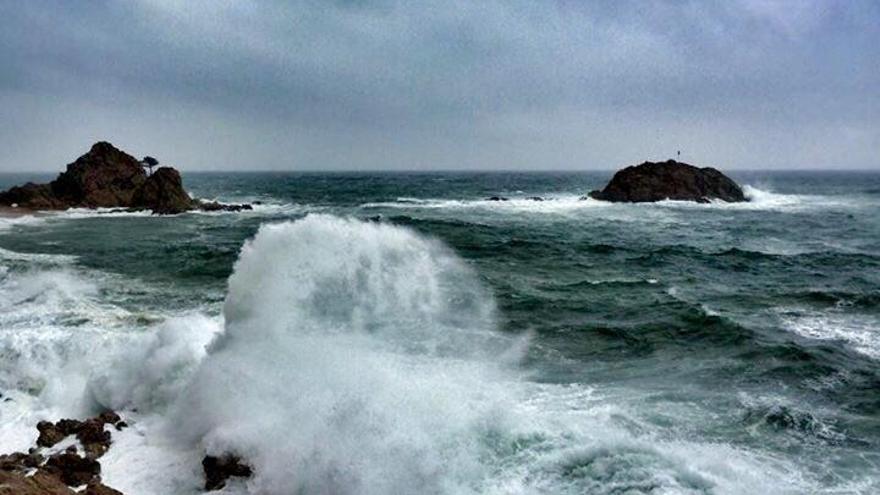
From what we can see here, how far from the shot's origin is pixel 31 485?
861cm

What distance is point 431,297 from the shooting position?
70.4 feet

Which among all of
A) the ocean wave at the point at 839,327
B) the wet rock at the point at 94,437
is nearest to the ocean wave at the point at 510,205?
the ocean wave at the point at 839,327

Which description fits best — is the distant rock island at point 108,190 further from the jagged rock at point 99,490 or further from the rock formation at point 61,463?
the jagged rock at point 99,490

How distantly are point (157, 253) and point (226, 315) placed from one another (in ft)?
59.6

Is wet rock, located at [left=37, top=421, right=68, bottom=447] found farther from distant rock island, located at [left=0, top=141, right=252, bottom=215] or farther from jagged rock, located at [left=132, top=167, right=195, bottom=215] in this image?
jagged rock, located at [left=132, top=167, right=195, bottom=215]

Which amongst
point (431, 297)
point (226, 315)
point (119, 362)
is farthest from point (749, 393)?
point (119, 362)

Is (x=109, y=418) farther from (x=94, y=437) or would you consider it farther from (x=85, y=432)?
(x=94, y=437)

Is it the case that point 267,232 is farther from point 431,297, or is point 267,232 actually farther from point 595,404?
point 595,404

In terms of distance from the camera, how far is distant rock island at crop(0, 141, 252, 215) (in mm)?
54750

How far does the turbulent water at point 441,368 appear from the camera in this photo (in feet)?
34.2

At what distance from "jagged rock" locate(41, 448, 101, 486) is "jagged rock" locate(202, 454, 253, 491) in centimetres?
166

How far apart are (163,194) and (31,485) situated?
165 feet

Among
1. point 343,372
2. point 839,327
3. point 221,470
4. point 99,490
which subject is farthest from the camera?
point 839,327

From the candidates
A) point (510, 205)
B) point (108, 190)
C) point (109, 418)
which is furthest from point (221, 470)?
point (510, 205)
